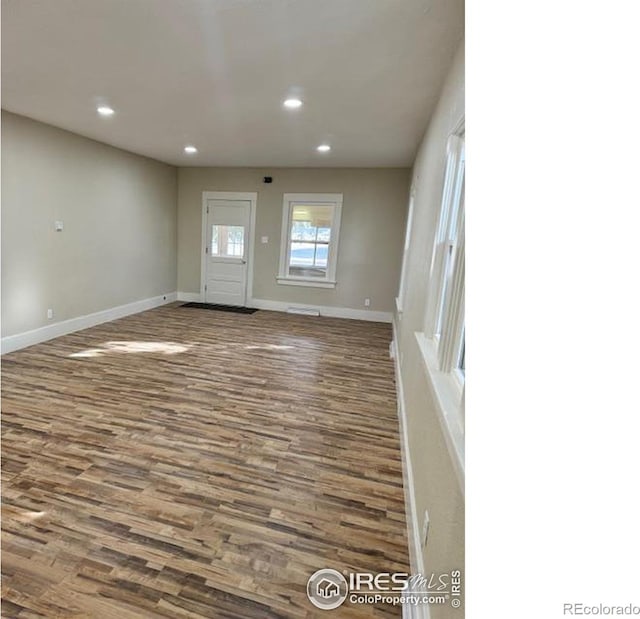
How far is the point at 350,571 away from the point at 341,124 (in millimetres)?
3529

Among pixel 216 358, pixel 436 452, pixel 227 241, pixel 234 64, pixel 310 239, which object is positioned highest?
pixel 234 64

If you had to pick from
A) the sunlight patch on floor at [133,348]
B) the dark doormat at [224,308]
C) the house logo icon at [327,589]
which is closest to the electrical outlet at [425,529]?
the house logo icon at [327,589]

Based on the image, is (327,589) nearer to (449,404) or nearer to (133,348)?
(449,404)

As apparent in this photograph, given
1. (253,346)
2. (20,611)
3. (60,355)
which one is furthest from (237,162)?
(20,611)

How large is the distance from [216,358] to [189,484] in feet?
6.95

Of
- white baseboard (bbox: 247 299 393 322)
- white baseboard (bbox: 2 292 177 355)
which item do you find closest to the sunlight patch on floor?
white baseboard (bbox: 2 292 177 355)

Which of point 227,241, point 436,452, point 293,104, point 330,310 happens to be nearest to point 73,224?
point 227,241

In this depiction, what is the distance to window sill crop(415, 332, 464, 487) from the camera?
37.2 inches

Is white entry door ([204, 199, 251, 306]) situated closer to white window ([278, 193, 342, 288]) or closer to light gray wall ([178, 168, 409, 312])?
light gray wall ([178, 168, 409, 312])

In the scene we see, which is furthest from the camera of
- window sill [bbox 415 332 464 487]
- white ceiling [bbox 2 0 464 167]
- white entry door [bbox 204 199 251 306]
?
white entry door [bbox 204 199 251 306]

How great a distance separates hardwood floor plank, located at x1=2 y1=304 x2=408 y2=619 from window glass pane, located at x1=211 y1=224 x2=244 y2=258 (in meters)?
3.16

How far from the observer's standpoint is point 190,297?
22.7ft
